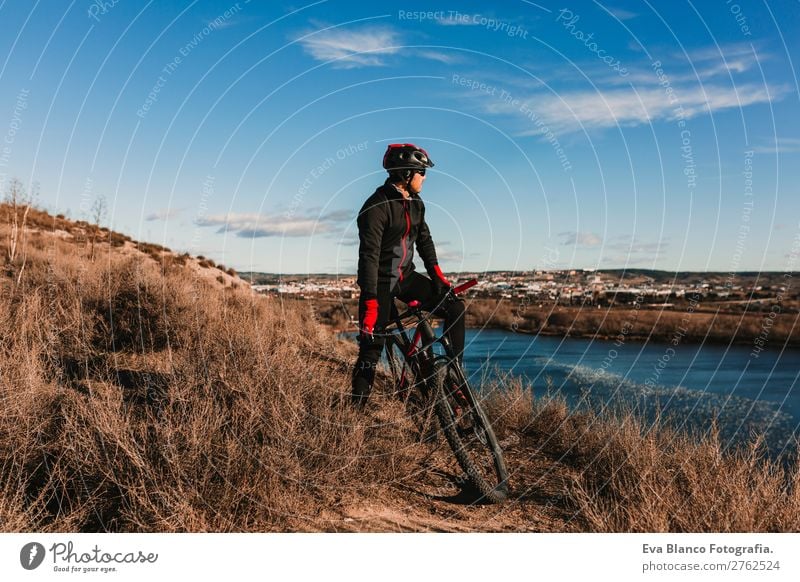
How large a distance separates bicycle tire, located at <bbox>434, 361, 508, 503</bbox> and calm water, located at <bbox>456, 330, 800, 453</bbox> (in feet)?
21.7

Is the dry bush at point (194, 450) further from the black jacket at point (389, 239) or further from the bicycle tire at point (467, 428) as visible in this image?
the black jacket at point (389, 239)

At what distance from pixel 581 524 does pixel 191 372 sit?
12.0 feet

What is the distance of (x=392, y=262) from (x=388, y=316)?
44cm

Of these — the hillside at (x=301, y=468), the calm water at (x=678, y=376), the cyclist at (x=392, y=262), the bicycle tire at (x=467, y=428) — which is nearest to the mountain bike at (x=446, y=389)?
the bicycle tire at (x=467, y=428)

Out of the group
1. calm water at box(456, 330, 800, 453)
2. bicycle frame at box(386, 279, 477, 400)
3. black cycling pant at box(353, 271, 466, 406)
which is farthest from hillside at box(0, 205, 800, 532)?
calm water at box(456, 330, 800, 453)

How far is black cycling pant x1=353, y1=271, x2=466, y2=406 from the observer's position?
465cm

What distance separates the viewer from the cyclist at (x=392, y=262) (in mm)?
4539

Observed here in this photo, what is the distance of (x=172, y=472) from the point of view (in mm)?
3836

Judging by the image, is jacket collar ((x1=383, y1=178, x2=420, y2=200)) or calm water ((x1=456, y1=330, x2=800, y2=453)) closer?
jacket collar ((x1=383, y1=178, x2=420, y2=200))
